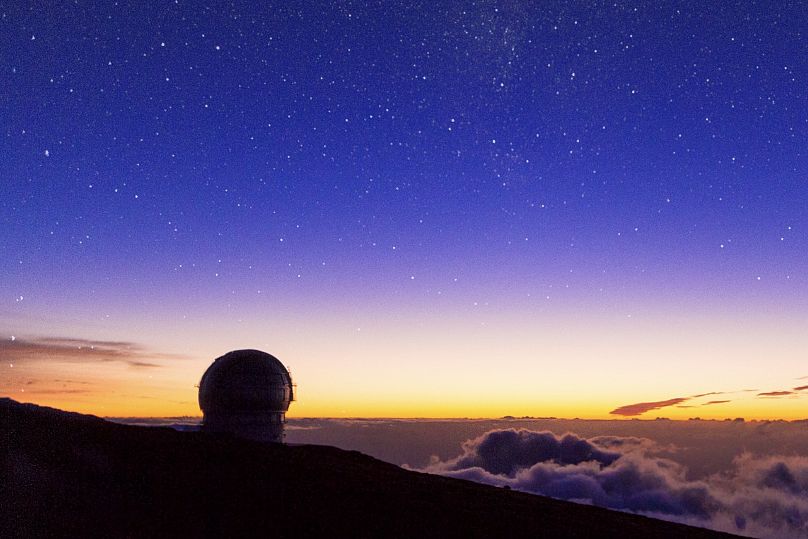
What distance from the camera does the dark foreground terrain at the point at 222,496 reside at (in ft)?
40.0

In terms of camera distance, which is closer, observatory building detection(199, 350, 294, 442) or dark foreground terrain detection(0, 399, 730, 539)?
dark foreground terrain detection(0, 399, 730, 539)

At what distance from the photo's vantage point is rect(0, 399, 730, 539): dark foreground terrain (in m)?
12.2

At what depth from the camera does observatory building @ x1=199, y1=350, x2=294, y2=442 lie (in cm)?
2441

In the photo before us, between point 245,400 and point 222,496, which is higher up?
point 245,400

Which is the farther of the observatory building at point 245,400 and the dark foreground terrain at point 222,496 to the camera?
the observatory building at point 245,400

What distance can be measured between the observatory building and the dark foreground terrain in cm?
381

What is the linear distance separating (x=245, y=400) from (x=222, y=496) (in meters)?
10.8

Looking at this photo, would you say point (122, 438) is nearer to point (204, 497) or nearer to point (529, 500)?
point (204, 497)

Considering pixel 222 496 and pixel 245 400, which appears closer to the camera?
pixel 222 496

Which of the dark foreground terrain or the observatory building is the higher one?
the observatory building

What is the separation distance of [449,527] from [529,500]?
653 centimetres

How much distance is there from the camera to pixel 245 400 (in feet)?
80.1

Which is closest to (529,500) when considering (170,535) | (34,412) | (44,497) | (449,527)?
(449,527)

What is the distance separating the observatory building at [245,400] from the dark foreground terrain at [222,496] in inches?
150
